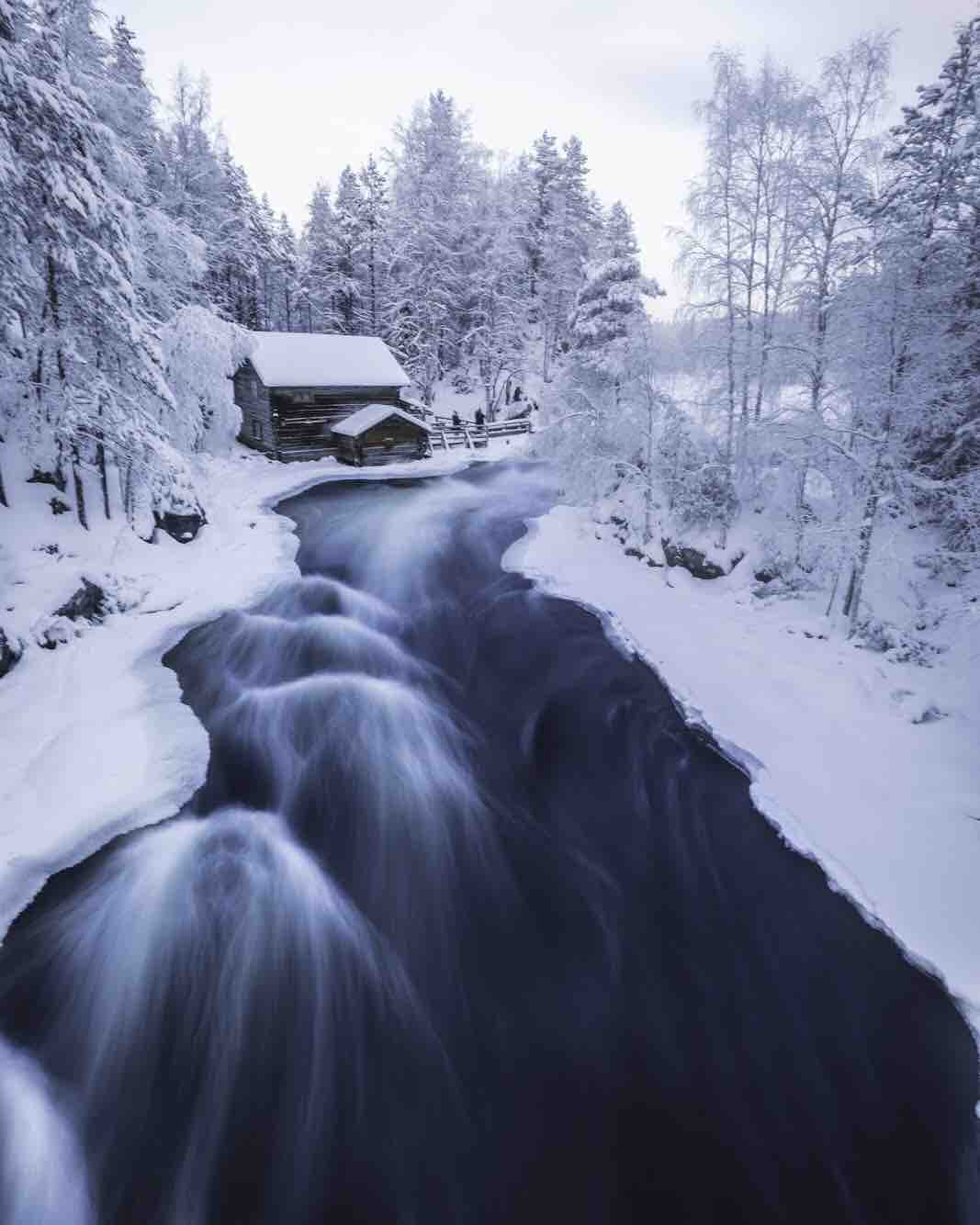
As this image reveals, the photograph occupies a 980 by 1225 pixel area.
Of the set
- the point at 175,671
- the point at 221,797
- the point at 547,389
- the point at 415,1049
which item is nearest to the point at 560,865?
the point at 415,1049

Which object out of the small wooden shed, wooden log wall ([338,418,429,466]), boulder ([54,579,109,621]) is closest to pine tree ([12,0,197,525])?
boulder ([54,579,109,621])

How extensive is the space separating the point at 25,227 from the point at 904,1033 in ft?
51.9

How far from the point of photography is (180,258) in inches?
690

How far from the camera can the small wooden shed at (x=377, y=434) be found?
1093 inches

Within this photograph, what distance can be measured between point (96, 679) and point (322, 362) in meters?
23.1

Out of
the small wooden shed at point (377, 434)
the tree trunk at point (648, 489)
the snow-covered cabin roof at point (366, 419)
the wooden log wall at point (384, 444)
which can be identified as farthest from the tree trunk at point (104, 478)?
the wooden log wall at point (384, 444)

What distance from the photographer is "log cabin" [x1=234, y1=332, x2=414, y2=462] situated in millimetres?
26828

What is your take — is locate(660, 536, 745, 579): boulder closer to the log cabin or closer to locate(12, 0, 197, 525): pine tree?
locate(12, 0, 197, 525): pine tree

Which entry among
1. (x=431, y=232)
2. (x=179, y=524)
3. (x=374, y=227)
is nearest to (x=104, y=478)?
(x=179, y=524)

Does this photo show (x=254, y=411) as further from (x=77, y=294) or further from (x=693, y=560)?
(x=693, y=560)

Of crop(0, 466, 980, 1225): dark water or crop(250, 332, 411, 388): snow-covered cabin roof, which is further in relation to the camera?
crop(250, 332, 411, 388): snow-covered cabin roof

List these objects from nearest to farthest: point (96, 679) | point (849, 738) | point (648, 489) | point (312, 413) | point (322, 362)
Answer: point (849, 738)
point (96, 679)
point (648, 489)
point (312, 413)
point (322, 362)

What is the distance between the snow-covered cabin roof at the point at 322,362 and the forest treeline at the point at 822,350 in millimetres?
15538

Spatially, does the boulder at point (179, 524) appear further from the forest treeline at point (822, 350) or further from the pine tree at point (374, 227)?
the pine tree at point (374, 227)
